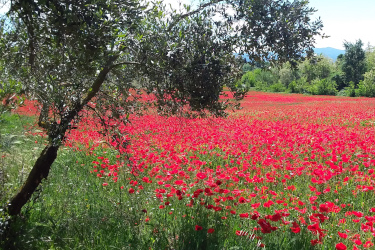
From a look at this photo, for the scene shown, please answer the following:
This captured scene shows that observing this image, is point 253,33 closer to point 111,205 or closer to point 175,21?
point 175,21

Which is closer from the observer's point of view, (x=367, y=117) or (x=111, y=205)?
(x=111, y=205)

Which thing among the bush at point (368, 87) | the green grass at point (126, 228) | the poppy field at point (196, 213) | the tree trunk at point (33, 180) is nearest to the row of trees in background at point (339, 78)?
the bush at point (368, 87)

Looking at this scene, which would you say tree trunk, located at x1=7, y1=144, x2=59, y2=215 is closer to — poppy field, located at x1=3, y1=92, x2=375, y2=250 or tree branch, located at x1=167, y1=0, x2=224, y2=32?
poppy field, located at x1=3, y1=92, x2=375, y2=250

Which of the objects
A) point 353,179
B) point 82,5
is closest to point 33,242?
point 82,5

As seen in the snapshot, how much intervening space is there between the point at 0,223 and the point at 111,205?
1669mm

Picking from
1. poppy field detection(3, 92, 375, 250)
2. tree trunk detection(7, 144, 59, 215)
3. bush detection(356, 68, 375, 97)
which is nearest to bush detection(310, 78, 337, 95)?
bush detection(356, 68, 375, 97)

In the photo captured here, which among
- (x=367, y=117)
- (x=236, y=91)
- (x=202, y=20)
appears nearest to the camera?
(x=202, y=20)

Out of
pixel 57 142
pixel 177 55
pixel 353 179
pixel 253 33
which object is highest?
pixel 253 33

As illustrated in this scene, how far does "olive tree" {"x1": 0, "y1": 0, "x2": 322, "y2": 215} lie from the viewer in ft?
10.00

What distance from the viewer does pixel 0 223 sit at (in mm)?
3100

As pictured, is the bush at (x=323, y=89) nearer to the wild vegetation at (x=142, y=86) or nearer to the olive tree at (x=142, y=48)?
the wild vegetation at (x=142, y=86)

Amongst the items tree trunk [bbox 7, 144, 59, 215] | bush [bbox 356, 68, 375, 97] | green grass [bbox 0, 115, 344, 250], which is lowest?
green grass [bbox 0, 115, 344, 250]

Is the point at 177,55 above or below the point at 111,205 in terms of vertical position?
above

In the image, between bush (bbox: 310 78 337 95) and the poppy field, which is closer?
the poppy field
